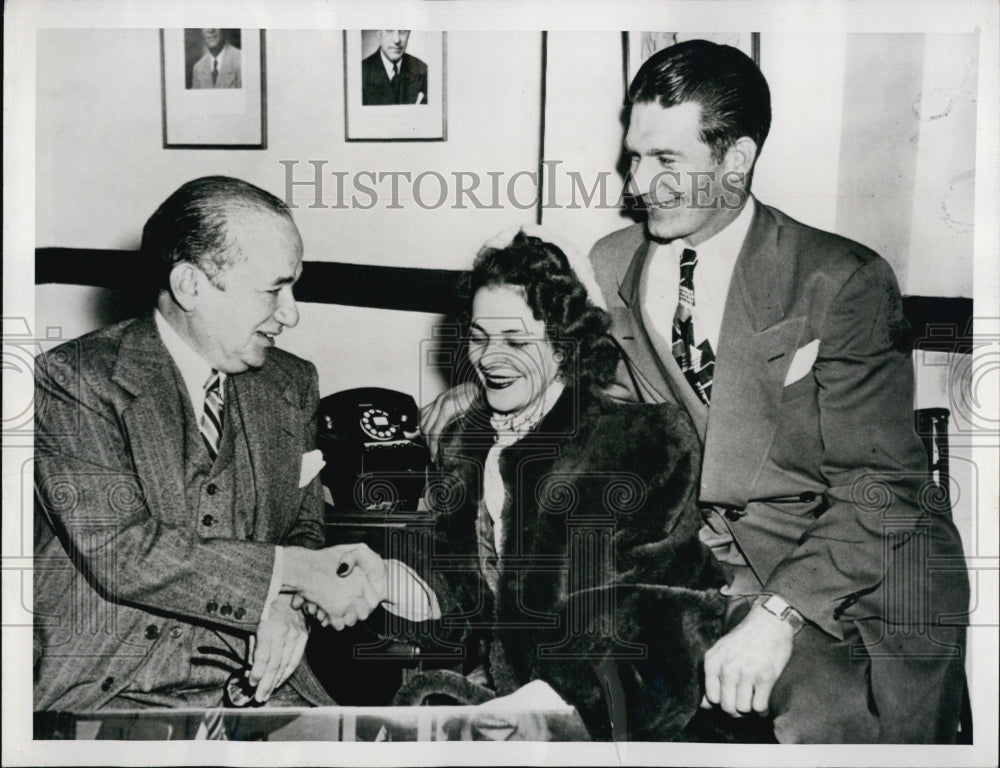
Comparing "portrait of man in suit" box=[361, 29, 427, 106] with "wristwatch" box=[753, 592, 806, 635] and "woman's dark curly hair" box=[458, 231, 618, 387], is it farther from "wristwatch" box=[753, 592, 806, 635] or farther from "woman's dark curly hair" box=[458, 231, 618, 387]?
"wristwatch" box=[753, 592, 806, 635]

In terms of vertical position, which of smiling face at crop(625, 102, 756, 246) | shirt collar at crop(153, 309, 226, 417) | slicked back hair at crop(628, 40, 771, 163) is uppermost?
slicked back hair at crop(628, 40, 771, 163)

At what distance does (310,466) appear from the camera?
2270 millimetres

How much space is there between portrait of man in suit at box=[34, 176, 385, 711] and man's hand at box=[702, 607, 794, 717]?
828mm

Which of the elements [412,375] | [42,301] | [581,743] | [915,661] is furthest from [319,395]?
[915,661]

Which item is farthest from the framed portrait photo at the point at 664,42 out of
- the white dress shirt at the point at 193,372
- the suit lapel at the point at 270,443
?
the white dress shirt at the point at 193,372

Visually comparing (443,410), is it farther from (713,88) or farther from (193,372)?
(713,88)

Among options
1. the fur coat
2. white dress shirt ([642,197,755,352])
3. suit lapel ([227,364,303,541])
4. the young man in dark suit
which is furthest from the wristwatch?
suit lapel ([227,364,303,541])

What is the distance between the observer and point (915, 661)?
227 cm

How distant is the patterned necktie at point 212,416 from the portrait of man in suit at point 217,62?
2.32 feet

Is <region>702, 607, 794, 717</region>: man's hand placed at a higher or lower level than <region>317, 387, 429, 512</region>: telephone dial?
lower

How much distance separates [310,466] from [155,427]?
0.37 metres

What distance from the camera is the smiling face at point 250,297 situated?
223 centimetres

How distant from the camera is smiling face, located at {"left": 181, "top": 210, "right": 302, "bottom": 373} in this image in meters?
2.23

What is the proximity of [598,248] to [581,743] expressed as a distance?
1.20 metres
